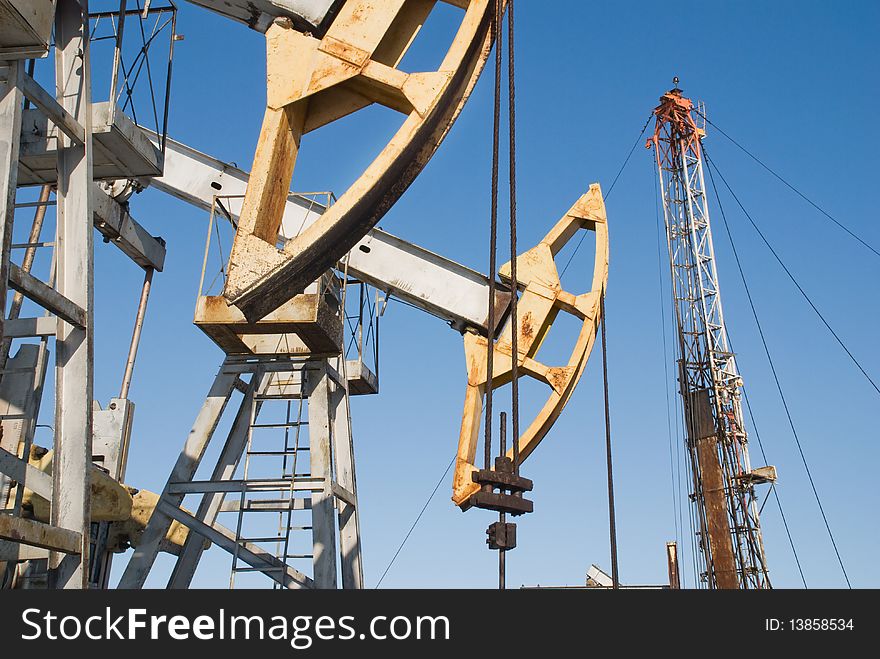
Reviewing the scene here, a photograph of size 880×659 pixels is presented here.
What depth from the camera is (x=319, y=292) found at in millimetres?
8398

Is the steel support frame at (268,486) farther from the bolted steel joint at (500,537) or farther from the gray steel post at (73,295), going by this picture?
the bolted steel joint at (500,537)

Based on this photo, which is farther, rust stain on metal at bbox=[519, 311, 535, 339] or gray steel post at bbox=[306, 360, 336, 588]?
rust stain on metal at bbox=[519, 311, 535, 339]

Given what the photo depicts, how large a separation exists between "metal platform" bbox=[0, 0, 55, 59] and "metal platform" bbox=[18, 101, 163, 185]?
44.6 inches

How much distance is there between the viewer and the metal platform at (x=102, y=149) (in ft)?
20.2

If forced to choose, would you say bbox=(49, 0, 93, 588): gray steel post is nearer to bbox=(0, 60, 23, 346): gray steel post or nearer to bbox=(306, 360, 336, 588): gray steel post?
bbox=(0, 60, 23, 346): gray steel post

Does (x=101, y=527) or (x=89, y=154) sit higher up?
(x=89, y=154)

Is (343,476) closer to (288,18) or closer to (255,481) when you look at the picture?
(255,481)

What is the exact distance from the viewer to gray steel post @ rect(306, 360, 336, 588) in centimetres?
838

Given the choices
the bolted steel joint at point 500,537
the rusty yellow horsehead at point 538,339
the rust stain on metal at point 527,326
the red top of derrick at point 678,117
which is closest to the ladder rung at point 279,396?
the rusty yellow horsehead at point 538,339

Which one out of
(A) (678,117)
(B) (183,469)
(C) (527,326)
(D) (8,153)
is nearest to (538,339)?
(C) (527,326)

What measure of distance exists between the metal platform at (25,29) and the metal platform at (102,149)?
113cm

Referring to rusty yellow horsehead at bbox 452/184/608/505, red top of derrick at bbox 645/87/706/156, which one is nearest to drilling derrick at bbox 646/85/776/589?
red top of derrick at bbox 645/87/706/156
